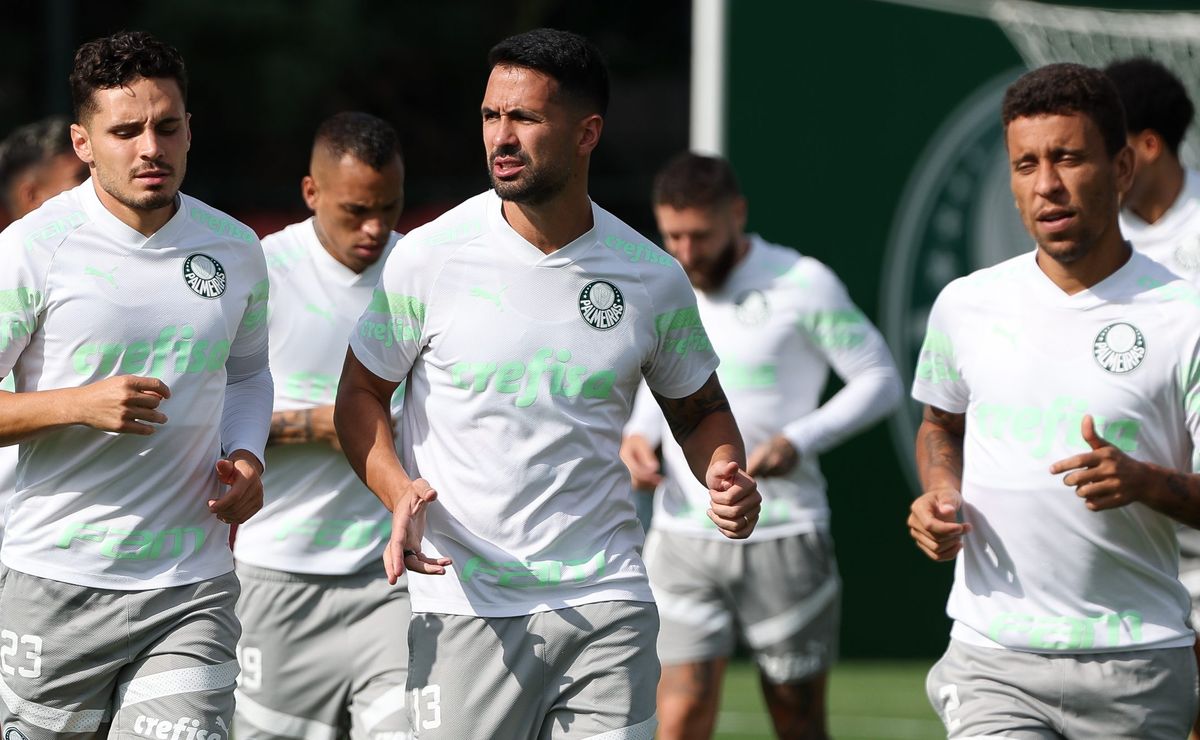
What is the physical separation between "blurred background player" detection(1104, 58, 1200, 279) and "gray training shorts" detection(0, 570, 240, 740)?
12.3 ft

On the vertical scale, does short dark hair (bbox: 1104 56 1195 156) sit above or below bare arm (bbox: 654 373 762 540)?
above

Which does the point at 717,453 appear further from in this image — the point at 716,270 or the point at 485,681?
the point at 716,270

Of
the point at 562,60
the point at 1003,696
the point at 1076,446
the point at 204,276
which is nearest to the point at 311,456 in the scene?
the point at 204,276

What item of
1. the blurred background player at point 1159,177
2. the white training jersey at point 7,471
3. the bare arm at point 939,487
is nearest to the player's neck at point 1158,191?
the blurred background player at point 1159,177

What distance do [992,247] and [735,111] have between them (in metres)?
1.91

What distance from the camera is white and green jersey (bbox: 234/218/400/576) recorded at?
6.32 metres

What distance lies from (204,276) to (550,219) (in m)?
0.98

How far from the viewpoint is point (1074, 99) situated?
5066mm

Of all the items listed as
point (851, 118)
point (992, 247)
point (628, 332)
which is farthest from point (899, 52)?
point (628, 332)

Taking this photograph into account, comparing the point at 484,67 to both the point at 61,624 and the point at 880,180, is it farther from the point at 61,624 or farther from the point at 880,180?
the point at 61,624

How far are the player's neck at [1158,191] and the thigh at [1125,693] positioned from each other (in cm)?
243

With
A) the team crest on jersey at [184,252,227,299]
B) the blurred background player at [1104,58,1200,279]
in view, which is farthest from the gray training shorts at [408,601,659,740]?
the blurred background player at [1104,58,1200,279]

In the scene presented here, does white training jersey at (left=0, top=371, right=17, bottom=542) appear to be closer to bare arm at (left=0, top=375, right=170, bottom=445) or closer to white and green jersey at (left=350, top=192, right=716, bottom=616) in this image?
bare arm at (left=0, top=375, right=170, bottom=445)

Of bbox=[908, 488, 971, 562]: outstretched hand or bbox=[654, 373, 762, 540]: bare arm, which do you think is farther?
bbox=[908, 488, 971, 562]: outstretched hand
